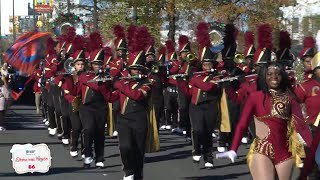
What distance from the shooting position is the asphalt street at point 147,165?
11.6 meters

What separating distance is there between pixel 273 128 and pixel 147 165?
6.13 metres

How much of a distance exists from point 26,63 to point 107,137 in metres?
2.71

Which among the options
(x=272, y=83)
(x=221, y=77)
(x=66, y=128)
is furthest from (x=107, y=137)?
(x=272, y=83)

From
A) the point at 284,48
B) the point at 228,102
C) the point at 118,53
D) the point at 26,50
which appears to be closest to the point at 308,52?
the point at 284,48

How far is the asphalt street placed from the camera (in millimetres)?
11648

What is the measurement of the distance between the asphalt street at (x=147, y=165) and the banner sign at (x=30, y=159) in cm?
11

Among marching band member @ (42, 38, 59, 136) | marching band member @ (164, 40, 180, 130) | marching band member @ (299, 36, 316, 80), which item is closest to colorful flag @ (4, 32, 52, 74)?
marching band member @ (42, 38, 59, 136)

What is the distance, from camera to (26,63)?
18.4 metres

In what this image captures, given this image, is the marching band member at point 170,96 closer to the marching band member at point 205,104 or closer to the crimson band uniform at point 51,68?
the crimson band uniform at point 51,68

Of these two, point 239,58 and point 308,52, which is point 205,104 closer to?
point 308,52

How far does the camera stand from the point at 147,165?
13.0 metres

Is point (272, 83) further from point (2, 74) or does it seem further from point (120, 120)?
point (2, 74)

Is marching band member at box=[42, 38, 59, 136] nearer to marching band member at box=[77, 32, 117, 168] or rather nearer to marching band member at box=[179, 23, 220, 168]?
marching band member at box=[77, 32, 117, 168]

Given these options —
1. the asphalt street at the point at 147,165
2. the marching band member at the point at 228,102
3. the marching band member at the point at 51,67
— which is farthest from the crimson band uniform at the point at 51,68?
the marching band member at the point at 228,102
